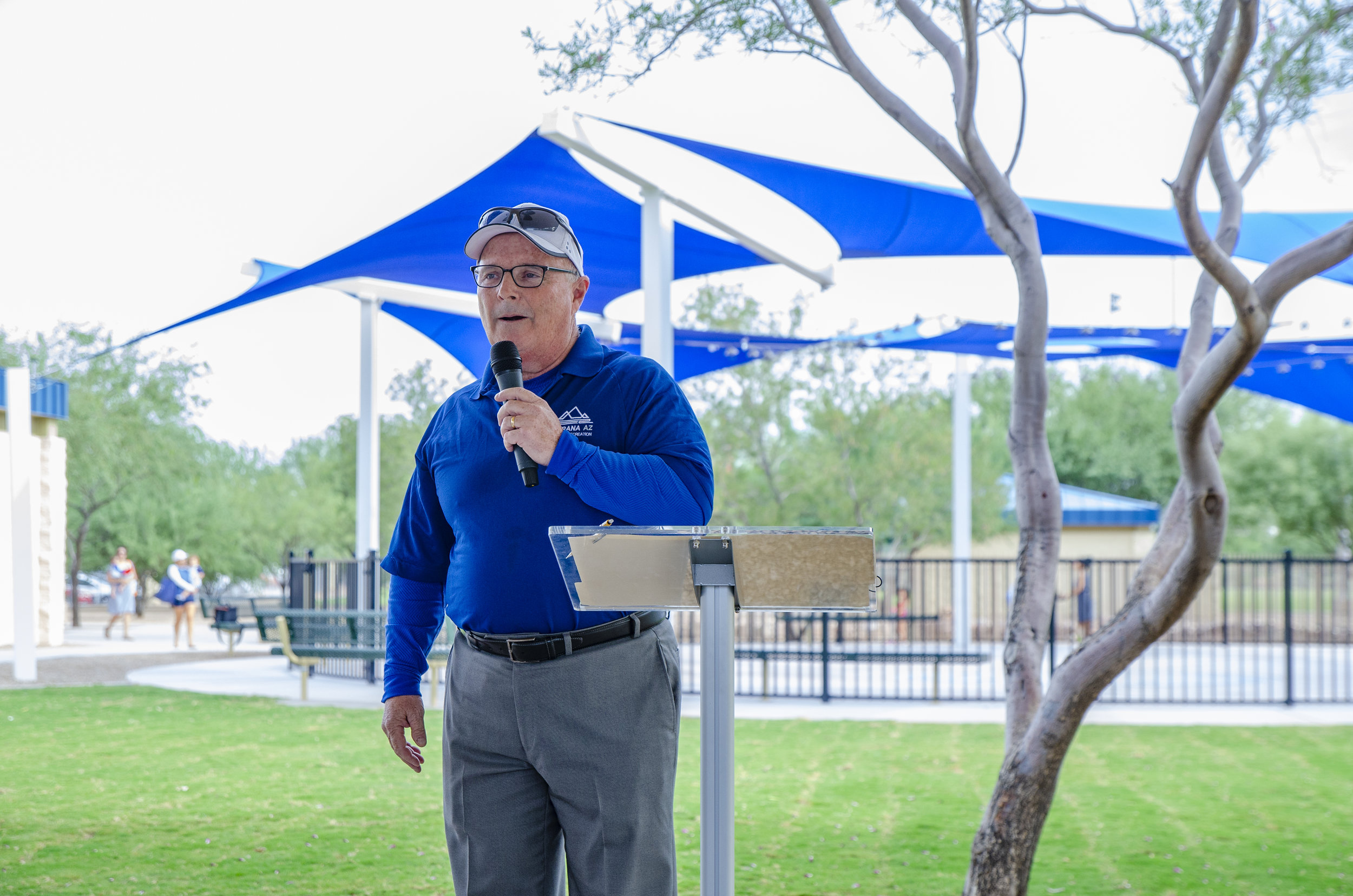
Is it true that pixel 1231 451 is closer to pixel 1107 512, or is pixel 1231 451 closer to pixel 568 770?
pixel 1107 512

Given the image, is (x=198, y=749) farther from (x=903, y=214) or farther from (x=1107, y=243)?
(x=1107, y=243)

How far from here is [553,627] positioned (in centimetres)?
241

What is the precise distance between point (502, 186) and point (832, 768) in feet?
15.4

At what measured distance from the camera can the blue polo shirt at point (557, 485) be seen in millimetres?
2316

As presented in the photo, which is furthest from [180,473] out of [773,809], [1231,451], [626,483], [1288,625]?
[1231,451]

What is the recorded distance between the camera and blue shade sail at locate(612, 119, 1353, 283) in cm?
903

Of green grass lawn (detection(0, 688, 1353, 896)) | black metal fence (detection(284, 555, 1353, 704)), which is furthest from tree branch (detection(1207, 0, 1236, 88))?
black metal fence (detection(284, 555, 1353, 704))

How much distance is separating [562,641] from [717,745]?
1.91ft

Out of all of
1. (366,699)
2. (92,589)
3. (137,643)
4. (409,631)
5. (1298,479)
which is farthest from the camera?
(92,589)

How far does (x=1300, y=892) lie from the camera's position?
15.9ft

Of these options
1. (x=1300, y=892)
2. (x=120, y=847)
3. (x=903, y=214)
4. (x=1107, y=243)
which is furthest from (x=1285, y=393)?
(x=120, y=847)

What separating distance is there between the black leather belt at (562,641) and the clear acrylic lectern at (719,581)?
0.46 meters

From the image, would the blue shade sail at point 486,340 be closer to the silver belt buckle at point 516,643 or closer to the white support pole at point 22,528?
the white support pole at point 22,528

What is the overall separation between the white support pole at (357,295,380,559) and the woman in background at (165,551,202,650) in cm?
498
